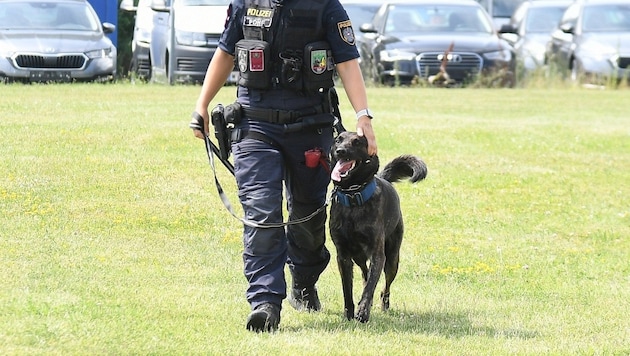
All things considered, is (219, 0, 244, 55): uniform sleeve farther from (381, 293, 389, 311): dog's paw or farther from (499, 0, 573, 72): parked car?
(499, 0, 573, 72): parked car

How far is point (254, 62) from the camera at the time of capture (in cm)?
668

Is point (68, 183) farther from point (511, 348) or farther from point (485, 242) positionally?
point (511, 348)

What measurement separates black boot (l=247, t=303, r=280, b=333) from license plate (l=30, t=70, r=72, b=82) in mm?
13367

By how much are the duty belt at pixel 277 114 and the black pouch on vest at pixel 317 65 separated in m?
0.12

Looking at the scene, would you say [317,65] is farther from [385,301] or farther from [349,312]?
[385,301]

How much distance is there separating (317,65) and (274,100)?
0.29 meters

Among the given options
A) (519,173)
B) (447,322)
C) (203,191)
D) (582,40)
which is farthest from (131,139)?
(582,40)

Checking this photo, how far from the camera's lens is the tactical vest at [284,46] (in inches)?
264

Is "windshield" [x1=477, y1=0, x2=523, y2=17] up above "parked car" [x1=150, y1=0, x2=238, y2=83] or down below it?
below

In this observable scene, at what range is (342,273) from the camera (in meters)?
7.21

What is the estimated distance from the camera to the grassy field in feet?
22.3

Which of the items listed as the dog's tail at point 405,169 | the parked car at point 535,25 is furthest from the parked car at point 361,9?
the dog's tail at point 405,169

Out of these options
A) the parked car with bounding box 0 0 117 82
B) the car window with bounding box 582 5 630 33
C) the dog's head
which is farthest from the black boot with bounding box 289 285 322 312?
the car window with bounding box 582 5 630 33

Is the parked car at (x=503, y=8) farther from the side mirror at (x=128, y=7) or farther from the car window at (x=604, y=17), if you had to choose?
the side mirror at (x=128, y=7)
